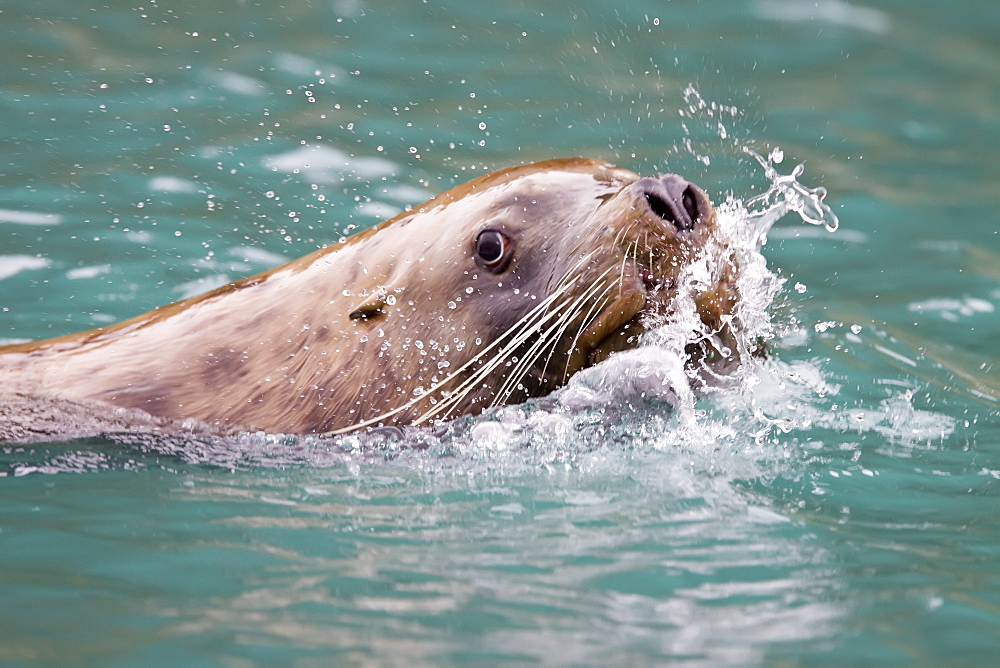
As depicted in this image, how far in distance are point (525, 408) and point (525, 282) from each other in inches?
16.3

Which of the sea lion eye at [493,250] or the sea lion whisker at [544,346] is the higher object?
the sea lion eye at [493,250]

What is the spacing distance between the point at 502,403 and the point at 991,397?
2.93 m

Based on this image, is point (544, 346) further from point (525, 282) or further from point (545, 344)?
point (525, 282)

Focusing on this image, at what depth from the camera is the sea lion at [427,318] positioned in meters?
3.71

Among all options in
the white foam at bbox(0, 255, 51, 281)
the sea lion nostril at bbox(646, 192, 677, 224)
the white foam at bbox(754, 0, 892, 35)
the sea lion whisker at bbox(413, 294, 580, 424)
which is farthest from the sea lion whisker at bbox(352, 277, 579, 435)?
the white foam at bbox(754, 0, 892, 35)

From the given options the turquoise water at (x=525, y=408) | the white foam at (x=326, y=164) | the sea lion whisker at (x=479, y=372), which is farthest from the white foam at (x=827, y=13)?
the sea lion whisker at (x=479, y=372)

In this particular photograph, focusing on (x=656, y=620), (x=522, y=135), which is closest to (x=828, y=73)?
(x=522, y=135)

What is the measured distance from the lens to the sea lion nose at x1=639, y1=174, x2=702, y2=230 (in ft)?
12.1

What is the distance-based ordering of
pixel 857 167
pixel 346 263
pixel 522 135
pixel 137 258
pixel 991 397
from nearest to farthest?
pixel 346 263 → pixel 991 397 → pixel 137 258 → pixel 857 167 → pixel 522 135

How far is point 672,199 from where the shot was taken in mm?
3684

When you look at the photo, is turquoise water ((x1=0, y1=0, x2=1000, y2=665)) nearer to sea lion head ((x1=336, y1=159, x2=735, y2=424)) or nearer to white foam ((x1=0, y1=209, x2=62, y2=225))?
white foam ((x1=0, y1=209, x2=62, y2=225))

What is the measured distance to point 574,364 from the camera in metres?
3.78

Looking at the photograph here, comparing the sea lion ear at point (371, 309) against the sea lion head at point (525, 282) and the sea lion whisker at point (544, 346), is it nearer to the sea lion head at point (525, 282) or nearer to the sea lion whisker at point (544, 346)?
the sea lion head at point (525, 282)

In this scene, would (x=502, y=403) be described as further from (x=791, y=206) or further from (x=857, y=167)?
(x=857, y=167)
